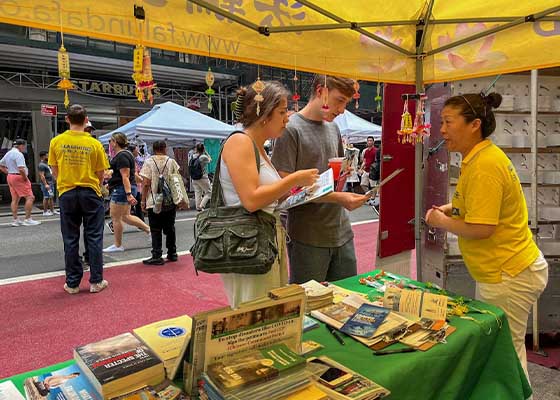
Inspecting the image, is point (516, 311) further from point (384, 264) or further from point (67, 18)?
point (67, 18)

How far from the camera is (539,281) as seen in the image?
6.26ft

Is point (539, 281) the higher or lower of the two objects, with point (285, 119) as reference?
lower

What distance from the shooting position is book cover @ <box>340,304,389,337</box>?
5.28ft

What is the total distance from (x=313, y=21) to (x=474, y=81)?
5.47ft

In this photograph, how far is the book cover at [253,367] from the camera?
1080 mm

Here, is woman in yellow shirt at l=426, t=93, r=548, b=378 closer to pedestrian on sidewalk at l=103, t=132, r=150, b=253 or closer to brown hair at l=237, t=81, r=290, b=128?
brown hair at l=237, t=81, r=290, b=128

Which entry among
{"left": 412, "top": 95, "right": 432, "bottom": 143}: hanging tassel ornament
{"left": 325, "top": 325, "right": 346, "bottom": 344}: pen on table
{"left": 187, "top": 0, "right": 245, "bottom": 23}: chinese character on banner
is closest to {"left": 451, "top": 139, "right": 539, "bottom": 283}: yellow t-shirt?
{"left": 325, "top": 325, "right": 346, "bottom": 344}: pen on table

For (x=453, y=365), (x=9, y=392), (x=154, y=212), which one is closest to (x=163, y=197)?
(x=154, y=212)

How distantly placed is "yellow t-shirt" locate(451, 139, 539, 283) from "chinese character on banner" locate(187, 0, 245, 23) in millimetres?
1178

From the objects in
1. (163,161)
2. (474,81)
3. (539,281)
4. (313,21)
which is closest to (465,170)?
(539,281)

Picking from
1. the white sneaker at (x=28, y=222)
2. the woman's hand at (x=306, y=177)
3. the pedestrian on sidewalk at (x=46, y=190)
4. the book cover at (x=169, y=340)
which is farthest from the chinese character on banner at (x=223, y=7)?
the pedestrian on sidewalk at (x=46, y=190)

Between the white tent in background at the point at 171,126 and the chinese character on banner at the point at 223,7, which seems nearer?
the chinese character on banner at the point at 223,7

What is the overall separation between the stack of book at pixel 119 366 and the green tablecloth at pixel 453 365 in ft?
0.56

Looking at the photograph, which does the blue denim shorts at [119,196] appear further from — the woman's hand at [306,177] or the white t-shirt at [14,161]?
the woman's hand at [306,177]
